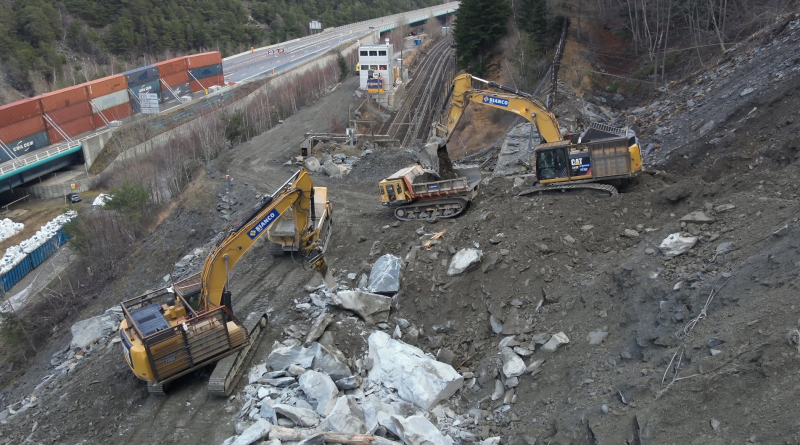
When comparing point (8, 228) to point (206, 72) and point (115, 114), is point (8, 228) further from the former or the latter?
point (206, 72)

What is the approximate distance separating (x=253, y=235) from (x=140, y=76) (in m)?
44.2

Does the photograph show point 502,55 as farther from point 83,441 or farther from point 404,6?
point 404,6

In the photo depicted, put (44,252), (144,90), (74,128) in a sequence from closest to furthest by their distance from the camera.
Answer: (44,252), (74,128), (144,90)

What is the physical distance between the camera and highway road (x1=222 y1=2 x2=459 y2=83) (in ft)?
220

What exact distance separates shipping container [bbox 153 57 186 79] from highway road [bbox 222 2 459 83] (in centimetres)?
661

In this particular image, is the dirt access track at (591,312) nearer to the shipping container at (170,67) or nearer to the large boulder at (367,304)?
the large boulder at (367,304)

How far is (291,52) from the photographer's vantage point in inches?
3076

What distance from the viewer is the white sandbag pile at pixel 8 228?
37.6 meters

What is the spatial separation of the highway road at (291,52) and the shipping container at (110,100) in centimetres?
1356

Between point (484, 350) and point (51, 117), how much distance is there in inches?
1686

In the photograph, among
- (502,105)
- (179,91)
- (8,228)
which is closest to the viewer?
→ (502,105)

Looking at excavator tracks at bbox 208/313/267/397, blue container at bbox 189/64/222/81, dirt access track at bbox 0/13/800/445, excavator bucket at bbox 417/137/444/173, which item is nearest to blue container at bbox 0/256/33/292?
dirt access track at bbox 0/13/800/445

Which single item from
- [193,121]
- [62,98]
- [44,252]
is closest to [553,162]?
[44,252]

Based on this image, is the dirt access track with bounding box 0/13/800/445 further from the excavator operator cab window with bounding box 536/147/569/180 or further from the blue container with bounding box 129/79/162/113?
the blue container with bounding box 129/79/162/113
